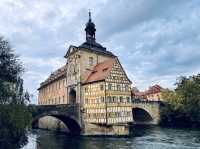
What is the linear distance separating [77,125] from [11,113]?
24.0 meters

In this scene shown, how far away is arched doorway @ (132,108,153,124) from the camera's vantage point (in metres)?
63.5

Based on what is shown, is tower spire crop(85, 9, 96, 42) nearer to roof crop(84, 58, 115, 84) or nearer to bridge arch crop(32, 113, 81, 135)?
roof crop(84, 58, 115, 84)

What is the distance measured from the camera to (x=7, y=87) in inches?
843

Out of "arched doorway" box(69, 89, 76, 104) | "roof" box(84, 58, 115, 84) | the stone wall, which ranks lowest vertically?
the stone wall

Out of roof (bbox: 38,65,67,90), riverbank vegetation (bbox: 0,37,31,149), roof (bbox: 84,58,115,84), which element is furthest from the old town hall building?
riverbank vegetation (bbox: 0,37,31,149)

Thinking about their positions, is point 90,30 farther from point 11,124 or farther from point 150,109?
point 11,124

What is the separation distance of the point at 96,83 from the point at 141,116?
1065 inches

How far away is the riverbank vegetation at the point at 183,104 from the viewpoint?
5600 cm

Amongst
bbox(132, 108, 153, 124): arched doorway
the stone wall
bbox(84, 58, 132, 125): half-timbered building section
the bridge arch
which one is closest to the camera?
bbox(84, 58, 132, 125): half-timbered building section

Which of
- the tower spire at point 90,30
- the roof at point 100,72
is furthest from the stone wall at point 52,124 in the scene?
the tower spire at point 90,30

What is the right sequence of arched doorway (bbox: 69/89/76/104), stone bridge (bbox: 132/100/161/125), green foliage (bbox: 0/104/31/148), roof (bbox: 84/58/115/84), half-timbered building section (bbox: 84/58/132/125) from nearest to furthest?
green foliage (bbox: 0/104/31/148) < half-timbered building section (bbox: 84/58/132/125) < roof (bbox: 84/58/115/84) < arched doorway (bbox: 69/89/76/104) < stone bridge (bbox: 132/100/161/125)

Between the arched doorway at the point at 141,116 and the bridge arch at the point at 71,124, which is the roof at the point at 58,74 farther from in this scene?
the arched doorway at the point at 141,116

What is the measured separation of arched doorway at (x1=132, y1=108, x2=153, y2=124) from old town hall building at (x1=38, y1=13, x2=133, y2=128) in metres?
18.2

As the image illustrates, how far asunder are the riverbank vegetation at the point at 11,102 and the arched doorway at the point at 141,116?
4301cm
